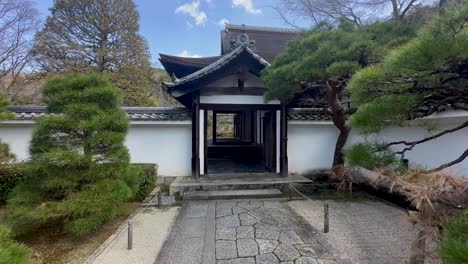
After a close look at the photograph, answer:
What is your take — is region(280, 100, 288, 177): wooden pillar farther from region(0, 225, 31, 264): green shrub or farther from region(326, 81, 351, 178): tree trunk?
region(0, 225, 31, 264): green shrub

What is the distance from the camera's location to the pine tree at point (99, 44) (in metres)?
13.9

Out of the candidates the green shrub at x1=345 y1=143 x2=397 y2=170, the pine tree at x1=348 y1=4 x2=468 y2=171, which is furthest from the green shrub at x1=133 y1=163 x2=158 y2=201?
the pine tree at x1=348 y1=4 x2=468 y2=171

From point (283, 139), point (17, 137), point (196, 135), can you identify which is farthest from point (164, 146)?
point (17, 137)

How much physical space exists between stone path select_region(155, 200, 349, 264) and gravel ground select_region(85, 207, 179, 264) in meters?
0.16

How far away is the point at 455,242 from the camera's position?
Answer: 1405 millimetres

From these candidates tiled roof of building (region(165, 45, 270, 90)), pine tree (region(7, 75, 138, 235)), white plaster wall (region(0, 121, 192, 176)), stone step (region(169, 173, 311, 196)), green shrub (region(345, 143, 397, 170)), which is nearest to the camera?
green shrub (region(345, 143, 397, 170))

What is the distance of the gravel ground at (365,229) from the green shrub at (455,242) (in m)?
0.76

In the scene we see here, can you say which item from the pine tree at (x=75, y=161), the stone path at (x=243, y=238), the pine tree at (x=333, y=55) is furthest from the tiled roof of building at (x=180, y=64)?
the stone path at (x=243, y=238)

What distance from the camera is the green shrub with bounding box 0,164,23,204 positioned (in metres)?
5.52

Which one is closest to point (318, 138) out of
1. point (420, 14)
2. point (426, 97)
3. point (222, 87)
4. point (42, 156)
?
point (222, 87)

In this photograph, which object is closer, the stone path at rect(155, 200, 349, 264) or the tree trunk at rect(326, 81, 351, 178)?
the stone path at rect(155, 200, 349, 264)

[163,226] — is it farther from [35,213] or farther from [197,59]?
[197,59]

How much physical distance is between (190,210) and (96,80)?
3.24m

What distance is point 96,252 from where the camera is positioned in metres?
3.35
